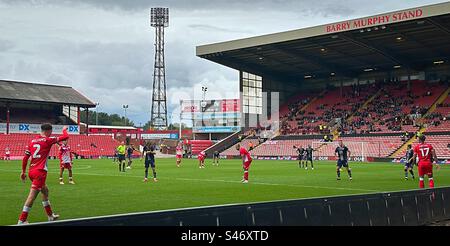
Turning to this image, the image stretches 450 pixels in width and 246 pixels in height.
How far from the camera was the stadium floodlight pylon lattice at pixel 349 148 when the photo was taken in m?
55.5

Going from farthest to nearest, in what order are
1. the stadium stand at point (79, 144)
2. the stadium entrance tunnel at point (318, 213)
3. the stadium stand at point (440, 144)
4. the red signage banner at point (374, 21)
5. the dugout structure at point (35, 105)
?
the dugout structure at point (35, 105) → the stadium stand at point (79, 144) → the stadium stand at point (440, 144) → the red signage banner at point (374, 21) → the stadium entrance tunnel at point (318, 213)

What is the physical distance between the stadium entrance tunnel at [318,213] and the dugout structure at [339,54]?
113 ft

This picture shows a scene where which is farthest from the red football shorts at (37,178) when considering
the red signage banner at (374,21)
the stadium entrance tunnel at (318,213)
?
the red signage banner at (374,21)

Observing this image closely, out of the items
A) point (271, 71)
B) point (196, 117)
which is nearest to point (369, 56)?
point (271, 71)

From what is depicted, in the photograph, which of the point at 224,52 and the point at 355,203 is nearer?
the point at 355,203

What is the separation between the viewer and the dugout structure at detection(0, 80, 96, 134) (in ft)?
221

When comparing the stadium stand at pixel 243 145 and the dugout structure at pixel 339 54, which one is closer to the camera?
the dugout structure at pixel 339 54

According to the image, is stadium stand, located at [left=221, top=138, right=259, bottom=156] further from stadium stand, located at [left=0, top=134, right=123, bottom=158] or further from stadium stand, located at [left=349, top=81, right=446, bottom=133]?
stadium stand, located at [left=0, top=134, right=123, bottom=158]

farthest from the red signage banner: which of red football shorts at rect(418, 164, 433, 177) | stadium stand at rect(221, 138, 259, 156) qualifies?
red football shorts at rect(418, 164, 433, 177)

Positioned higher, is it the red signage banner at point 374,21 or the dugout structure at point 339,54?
the red signage banner at point 374,21

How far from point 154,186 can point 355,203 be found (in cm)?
1196

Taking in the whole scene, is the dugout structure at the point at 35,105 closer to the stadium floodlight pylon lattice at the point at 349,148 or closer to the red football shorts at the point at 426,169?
the stadium floodlight pylon lattice at the point at 349,148
